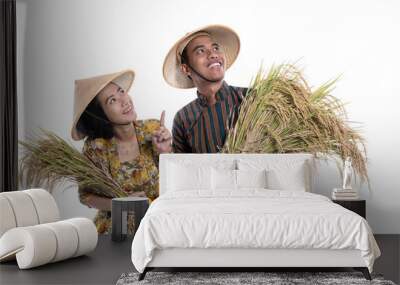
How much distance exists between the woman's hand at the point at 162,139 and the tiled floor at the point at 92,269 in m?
1.32

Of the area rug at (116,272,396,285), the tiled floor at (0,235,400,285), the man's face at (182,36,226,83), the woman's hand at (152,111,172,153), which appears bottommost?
the tiled floor at (0,235,400,285)

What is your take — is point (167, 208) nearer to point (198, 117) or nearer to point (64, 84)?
point (198, 117)

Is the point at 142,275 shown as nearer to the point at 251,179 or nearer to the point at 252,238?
the point at 252,238

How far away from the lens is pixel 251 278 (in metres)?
4.94

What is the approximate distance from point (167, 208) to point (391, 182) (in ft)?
10.5

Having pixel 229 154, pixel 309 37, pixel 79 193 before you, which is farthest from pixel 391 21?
pixel 79 193

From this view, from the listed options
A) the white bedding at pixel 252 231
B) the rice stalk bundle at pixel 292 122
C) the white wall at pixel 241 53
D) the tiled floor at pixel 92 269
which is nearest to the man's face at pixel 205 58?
the white wall at pixel 241 53

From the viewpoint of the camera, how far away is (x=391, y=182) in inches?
285

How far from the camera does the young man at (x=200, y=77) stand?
7227mm

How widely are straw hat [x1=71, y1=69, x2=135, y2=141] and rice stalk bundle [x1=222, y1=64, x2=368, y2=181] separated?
128 cm

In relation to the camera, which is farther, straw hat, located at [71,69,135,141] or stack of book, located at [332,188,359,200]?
straw hat, located at [71,69,135,141]

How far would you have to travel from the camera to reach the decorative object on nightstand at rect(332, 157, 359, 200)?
675 centimetres

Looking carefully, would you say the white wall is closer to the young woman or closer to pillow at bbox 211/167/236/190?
the young woman

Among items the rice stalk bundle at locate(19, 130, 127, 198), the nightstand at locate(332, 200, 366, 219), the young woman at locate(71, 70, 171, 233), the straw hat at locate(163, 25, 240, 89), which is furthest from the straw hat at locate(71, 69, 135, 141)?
the nightstand at locate(332, 200, 366, 219)
